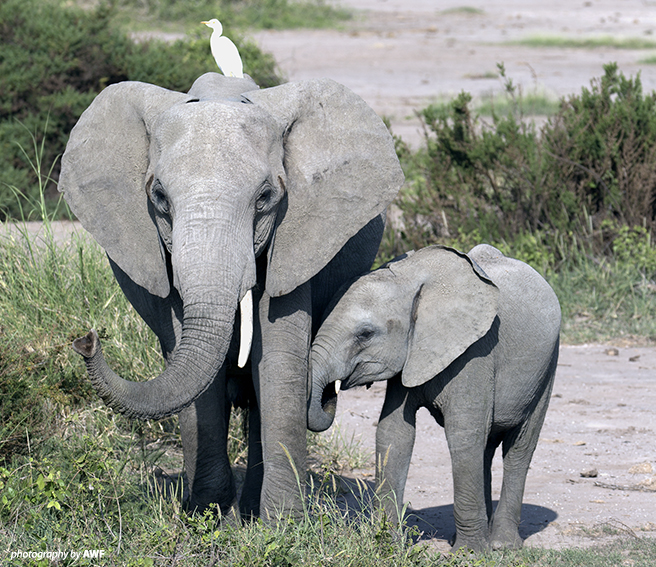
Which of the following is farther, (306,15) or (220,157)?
(306,15)

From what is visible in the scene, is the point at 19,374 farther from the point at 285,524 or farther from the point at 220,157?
the point at 220,157

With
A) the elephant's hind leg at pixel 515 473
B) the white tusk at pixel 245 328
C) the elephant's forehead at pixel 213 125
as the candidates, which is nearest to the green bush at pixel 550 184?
the elephant's hind leg at pixel 515 473

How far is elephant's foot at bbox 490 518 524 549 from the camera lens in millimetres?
4902

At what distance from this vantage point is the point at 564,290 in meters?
9.05

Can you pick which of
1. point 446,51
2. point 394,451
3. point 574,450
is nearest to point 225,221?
point 394,451

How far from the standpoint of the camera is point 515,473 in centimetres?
506

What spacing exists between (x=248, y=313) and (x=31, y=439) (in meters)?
2.24

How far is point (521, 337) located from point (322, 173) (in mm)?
1308

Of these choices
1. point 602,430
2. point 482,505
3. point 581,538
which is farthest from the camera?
point 602,430

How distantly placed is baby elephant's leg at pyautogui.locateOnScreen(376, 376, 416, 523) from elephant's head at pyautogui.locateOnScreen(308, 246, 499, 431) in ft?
0.78

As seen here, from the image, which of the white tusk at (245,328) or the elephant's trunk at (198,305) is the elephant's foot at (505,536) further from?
the elephant's trunk at (198,305)

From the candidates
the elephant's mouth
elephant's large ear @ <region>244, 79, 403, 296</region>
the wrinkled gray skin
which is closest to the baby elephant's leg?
the elephant's mouth

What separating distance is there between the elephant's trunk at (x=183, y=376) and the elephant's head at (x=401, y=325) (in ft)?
2.58

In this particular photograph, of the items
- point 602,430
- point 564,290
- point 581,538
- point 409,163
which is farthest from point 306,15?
point 581,538
